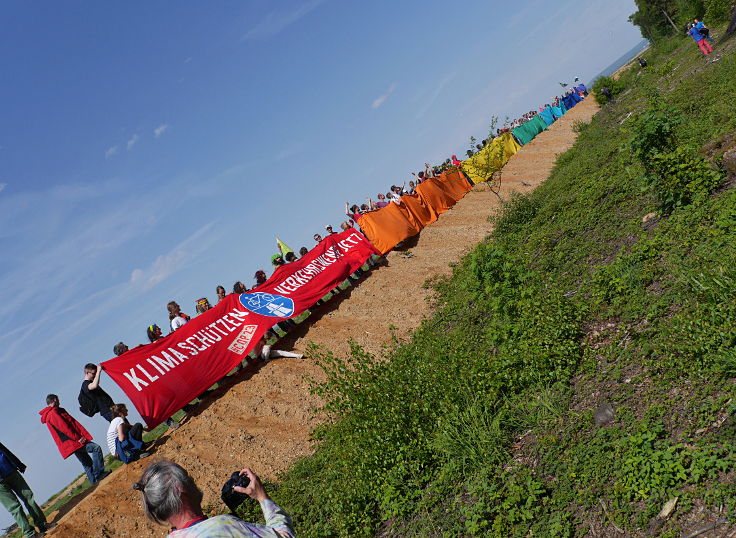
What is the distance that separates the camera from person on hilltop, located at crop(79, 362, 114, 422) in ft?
33.6

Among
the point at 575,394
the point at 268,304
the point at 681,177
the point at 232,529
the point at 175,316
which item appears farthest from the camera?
the point at 268,304

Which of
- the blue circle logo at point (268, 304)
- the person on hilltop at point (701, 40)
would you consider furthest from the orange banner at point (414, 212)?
the person on hilltop at point (701, 40)

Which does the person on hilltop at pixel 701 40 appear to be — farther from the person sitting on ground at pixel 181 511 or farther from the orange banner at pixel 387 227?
the person sitting on ground at pixel 181 511

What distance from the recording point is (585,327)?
7.06 metres

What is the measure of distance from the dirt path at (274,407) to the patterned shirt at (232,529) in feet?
21.7

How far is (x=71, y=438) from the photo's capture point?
31.6ft

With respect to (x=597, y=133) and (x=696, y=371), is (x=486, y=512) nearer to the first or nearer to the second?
(x=696, y=371)

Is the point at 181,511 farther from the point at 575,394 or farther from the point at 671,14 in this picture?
the point at 671,14

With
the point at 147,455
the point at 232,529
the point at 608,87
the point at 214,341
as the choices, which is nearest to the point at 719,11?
the point at 608,87

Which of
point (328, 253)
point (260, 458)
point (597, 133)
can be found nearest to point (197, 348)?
point (260, 458)

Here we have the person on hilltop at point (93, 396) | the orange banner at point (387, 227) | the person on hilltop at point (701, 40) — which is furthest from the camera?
the person on hilltop at point (701, 40)

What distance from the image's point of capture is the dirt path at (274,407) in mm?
8812

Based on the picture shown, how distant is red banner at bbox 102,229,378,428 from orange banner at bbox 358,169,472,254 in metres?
2.31

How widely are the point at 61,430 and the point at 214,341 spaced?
362 centimetres
